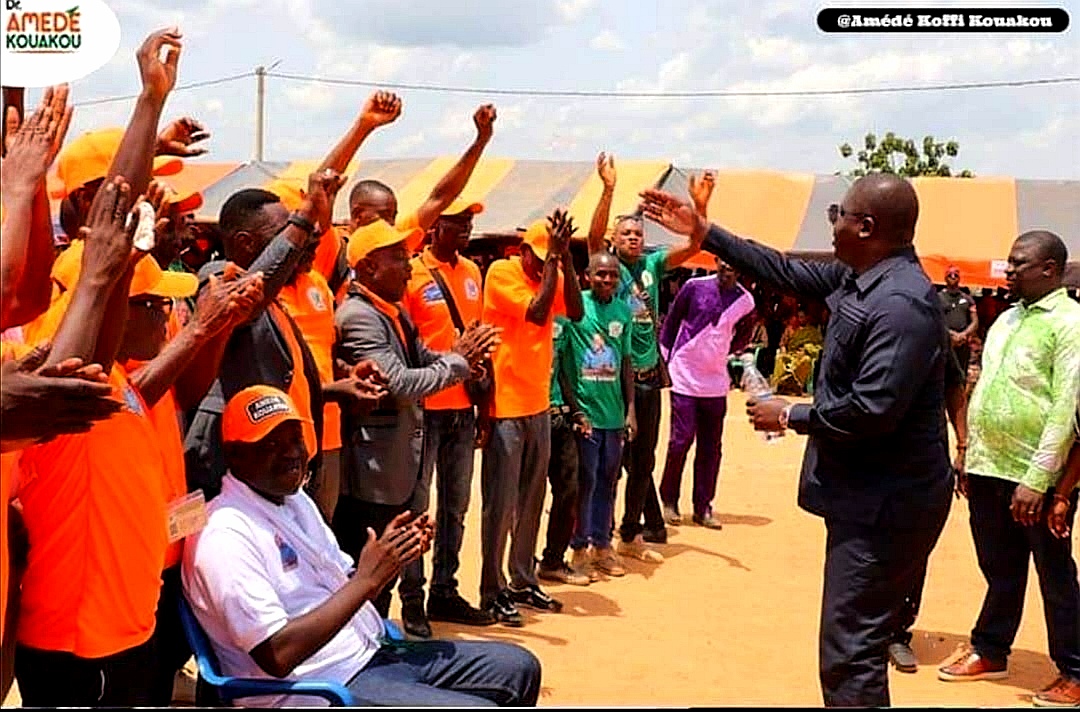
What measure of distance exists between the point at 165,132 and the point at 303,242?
22.9 inches

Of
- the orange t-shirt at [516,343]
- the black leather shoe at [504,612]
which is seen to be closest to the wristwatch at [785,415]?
the orange t-shirt at [516,343]

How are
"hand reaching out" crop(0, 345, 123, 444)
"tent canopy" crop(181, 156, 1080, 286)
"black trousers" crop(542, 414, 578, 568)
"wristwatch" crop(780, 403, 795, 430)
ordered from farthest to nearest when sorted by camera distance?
1. "tent canopy" crop(181, 156, 1080, 286)
2. "black trousers" crop(542, 414, 578, 568)
3. "wristwatch" crop(780, 403, 795, 430)
4. "hand reaching out" crop(0, 345, 123, 444)

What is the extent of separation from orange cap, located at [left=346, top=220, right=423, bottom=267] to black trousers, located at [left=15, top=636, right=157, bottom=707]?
2.30 meters

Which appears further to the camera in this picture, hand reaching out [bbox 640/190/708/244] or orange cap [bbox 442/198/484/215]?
orange cap [bbox 442/198/484/215]

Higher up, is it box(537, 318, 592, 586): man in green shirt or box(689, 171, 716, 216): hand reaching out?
box(689, 171, 716, 216): hand reaching out

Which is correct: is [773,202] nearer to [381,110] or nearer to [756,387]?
[381,110]

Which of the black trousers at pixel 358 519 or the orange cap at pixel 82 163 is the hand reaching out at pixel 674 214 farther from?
the orange cap at pixel 82 163

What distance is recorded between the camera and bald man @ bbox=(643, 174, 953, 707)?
12.6 ft

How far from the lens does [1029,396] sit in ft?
16.8

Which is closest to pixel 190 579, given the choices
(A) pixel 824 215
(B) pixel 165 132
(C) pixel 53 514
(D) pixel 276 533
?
(D) pixel 276 533

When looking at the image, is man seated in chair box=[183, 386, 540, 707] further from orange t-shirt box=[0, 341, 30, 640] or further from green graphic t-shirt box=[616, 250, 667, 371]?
green graphic t-shirt box=[616, 250, 667, 371]

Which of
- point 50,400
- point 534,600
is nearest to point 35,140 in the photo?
point 50,400

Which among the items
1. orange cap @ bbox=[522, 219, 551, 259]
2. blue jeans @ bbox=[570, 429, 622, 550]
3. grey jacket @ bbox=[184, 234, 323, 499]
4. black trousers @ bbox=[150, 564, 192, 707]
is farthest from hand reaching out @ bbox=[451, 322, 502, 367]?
blue jeans @ bbox=[570, 429, 622, 550]

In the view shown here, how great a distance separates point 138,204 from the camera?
2.58 m
